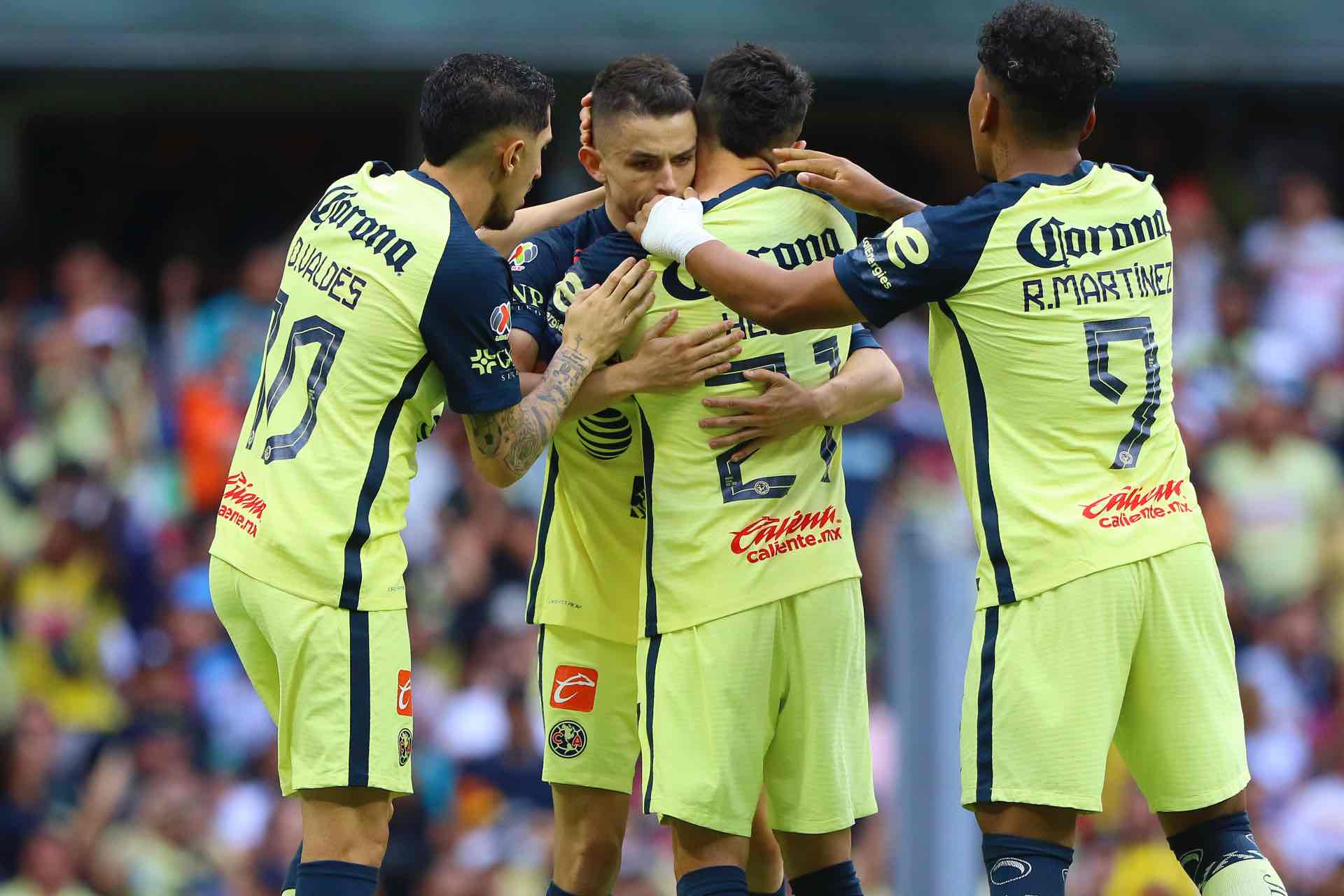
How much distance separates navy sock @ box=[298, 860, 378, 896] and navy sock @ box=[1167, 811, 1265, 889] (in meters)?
2.07

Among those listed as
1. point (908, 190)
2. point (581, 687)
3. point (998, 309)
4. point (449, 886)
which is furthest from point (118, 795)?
point (908, 190)

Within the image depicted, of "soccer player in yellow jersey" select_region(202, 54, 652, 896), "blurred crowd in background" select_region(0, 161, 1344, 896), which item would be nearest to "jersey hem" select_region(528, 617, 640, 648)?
"soccer player in yellow jersey" select_region(202, 54, 652, 896)

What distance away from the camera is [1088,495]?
177 inches

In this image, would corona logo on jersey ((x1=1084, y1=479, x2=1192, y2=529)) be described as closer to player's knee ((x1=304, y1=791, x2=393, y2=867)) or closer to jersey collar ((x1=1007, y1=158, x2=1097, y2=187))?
jersey collar ((x1=1007, y1=158, x2=1097, y2=187))

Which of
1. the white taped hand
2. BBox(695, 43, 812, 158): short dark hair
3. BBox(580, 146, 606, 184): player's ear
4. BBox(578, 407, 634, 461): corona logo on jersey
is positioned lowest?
BBox(578, 407, 634, 461): corona logo on jersey

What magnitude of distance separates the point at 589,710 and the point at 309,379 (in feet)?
4.47

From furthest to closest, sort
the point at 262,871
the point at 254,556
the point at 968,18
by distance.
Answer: the point at 968,18
the point at 262,871
the point at 254,556

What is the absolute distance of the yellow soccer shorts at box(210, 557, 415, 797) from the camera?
185 inches

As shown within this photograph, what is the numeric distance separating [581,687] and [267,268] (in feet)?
24.1

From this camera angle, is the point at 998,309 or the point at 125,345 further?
the point at 125,345

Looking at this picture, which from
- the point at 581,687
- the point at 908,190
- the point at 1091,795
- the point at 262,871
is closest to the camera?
the point at 1091,795

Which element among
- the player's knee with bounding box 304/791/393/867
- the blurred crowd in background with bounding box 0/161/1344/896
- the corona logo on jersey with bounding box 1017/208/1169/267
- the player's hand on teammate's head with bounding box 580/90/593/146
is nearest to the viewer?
the corona logo on jersey with bounding box 1017/208/1169/267

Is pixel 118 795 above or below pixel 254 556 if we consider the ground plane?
→ below

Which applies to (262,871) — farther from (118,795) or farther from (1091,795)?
(1091,795)
